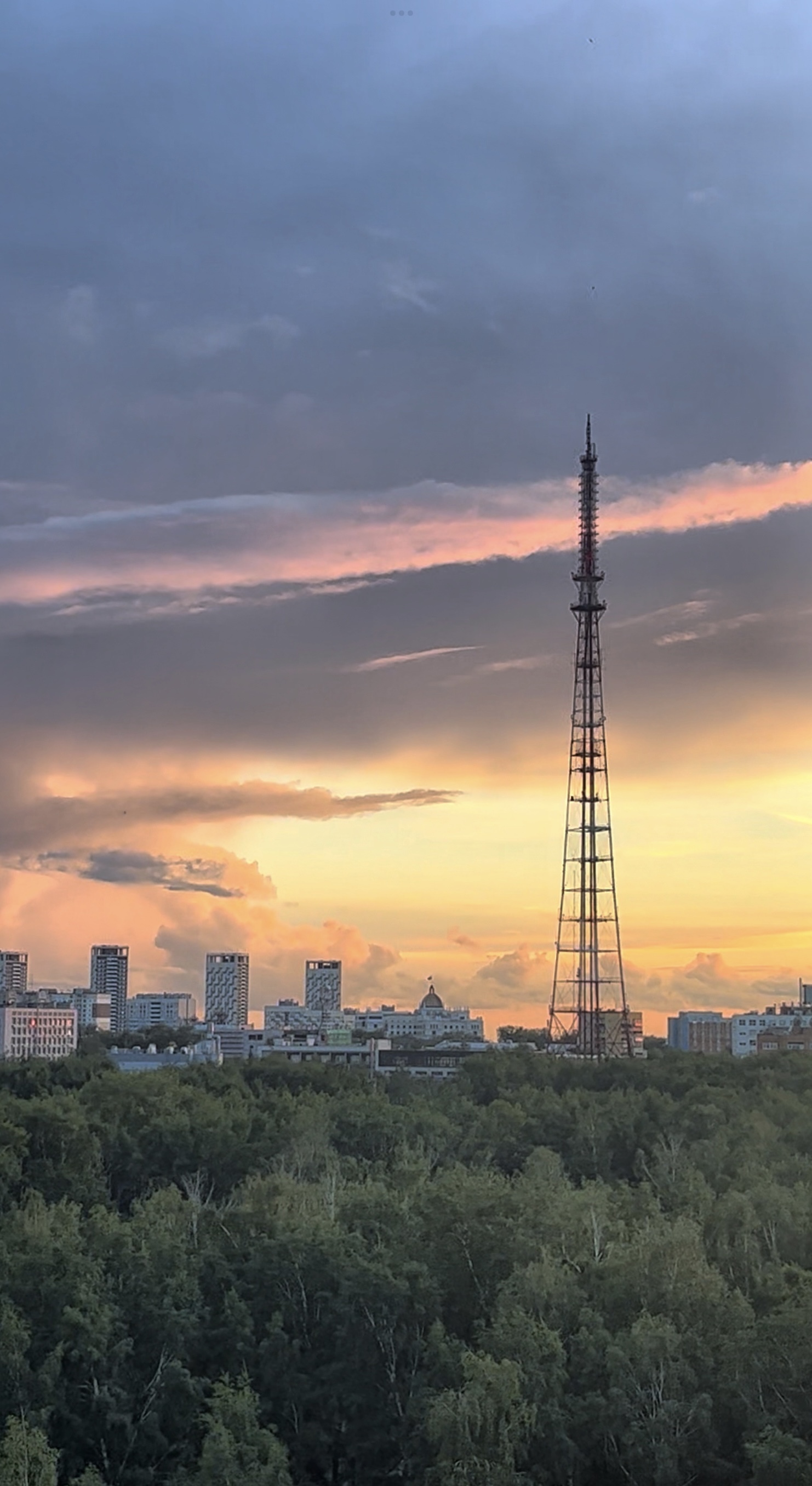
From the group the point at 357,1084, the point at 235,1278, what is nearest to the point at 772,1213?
the point at 235,1278

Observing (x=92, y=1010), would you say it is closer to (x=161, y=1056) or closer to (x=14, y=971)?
(x=14, y=971)

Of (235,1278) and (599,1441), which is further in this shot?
(235,1278)

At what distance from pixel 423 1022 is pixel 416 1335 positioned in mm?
136204

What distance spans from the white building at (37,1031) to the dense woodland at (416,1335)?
94884 mm

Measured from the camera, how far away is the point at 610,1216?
111 ft

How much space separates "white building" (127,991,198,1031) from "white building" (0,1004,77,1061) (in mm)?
47103

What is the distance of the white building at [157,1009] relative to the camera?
19112 centimetres

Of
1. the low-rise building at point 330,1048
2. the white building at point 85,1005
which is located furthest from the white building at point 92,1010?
the low-rise building at point 330,1048

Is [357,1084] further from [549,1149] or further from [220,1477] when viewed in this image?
[220,1477]

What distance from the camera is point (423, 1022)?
531 ft


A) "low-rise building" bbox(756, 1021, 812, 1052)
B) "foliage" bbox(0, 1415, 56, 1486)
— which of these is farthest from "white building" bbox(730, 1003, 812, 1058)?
"foliage" bbox(0, 1415, 56, 1486)

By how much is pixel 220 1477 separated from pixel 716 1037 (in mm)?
127984

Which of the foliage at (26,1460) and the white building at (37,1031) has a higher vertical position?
the white building at (37,1031)

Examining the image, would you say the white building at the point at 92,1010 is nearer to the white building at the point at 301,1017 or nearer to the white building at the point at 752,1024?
the white building at the point at 301,1017
